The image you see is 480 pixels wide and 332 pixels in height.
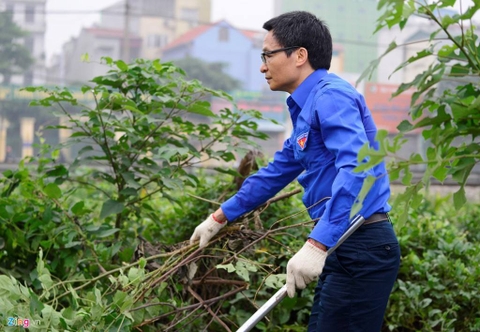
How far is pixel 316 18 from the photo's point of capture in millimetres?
3068

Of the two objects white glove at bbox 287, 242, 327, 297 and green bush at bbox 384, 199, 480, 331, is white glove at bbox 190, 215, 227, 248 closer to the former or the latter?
white glove at bbox 287, 242, 327, 297

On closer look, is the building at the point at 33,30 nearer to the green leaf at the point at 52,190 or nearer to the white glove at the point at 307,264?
the green leaf at the point at 52,190

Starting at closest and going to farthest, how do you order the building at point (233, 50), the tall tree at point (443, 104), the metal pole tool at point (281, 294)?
the tall tree at point (443, 104) → the metal pole tool at point (281, 294) → the building at point (233, 50)

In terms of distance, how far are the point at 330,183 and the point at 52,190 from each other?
5.79ft

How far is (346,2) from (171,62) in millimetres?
13733

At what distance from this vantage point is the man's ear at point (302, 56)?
2957 mm

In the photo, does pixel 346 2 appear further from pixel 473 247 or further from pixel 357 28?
pixel 473 247

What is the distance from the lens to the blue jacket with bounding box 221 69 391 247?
251cm

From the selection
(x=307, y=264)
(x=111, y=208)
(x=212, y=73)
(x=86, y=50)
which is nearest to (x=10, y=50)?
(x=86, y=50)

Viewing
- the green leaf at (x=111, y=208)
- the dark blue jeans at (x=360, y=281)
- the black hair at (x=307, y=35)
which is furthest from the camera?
the green leaf at (x=111, y=208)

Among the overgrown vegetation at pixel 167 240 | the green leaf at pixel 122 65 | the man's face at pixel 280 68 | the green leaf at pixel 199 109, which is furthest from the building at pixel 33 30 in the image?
the man's face at pixel 280 68

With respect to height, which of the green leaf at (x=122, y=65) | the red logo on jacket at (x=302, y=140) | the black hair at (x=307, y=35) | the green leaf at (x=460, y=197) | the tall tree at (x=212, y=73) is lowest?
the tall tree at (x=212, y=73)

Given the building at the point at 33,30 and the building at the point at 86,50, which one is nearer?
the building at the point at 33,30

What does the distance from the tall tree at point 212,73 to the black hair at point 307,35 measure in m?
14.1
